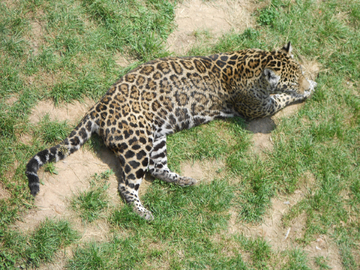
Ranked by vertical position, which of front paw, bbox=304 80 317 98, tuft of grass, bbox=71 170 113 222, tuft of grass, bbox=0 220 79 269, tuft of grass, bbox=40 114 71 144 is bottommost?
tuft of grass, bbox=0 220 79 269

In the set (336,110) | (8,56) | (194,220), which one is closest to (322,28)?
(336,110)

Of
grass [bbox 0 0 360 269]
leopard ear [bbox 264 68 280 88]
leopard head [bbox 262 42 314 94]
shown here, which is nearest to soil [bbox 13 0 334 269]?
grass [bbox 0 0 360 269]

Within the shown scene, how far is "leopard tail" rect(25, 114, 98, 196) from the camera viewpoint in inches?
242

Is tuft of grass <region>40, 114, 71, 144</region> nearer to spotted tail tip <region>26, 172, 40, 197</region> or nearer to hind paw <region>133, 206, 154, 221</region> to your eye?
spotted tail tip <region>26, 172, 40, 197</region>

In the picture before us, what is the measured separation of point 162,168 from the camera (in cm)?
685

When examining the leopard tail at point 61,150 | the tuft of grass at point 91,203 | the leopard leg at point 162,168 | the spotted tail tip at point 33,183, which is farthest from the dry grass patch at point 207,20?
the spotted tail tip at point 33,183

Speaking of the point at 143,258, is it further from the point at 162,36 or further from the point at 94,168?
the point at 162,36

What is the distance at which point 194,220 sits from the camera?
21.5 feet

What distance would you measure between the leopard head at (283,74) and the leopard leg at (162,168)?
7.79 feet

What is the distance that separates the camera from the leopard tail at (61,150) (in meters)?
6.14

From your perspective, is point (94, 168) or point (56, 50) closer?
point (94, 168)

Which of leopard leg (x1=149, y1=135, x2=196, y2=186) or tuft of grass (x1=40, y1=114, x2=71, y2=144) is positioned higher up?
tuft of grass (x1=40, y1=114, x2=71, y2=144)

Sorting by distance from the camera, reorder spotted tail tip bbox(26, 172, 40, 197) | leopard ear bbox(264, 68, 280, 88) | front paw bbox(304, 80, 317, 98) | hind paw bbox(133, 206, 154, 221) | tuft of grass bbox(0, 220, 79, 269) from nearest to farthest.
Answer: tuft of grass bbox(0, 220, 79, 269) → spotted tail tip bbox(26, 172, 40, 197) → hind paw bbox(133, 206, 154, 221) → leopard ear bbox(264, 68, 280, 88) → front paw bbox(304, 80, 317, 98)

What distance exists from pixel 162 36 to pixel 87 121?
9.41 ft
